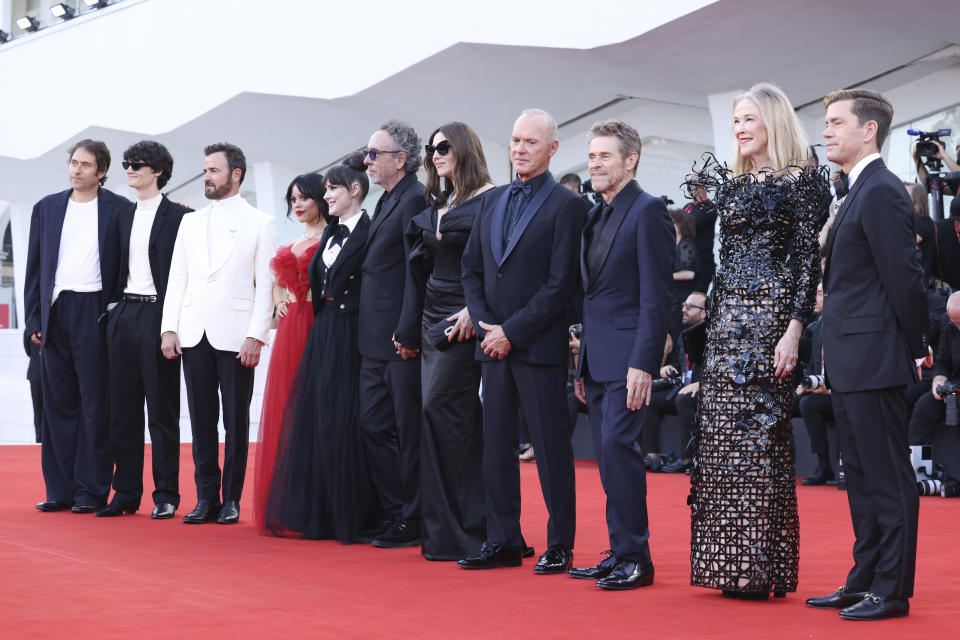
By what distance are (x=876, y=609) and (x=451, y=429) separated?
5.24ft

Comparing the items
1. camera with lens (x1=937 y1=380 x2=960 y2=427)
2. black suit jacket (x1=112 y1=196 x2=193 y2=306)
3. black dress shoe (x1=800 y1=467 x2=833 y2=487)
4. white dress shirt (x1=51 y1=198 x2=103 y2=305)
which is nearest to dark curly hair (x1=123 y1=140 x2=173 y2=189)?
black suit jacket (x1=112 y1=196 x2=193 y2=306)

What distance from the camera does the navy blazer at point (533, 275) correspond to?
3.74 metres

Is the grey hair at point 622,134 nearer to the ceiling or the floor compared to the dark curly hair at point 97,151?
nearer to the floor

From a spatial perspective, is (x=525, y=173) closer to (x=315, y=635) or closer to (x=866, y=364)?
(x=866, y=364)

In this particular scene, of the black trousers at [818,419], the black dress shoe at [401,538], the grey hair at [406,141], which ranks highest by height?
the grey hair at [406,141]

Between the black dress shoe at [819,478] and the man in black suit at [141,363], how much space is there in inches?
145

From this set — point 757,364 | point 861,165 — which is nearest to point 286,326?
point 757,364

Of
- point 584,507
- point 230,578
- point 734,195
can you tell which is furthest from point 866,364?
point 584,507

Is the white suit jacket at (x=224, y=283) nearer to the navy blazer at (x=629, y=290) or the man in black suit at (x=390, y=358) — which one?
the man in black suit at (x=390, y=358)

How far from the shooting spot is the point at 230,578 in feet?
11.9

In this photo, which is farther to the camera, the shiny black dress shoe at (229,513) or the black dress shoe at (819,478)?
the black dress shoe at (819,478)

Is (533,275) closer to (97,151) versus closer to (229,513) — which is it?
(229,513)

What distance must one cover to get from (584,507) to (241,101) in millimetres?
9197

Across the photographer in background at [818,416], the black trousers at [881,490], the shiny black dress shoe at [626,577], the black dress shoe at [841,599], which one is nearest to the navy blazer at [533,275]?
the shiny black dress shoe at [626,577]
